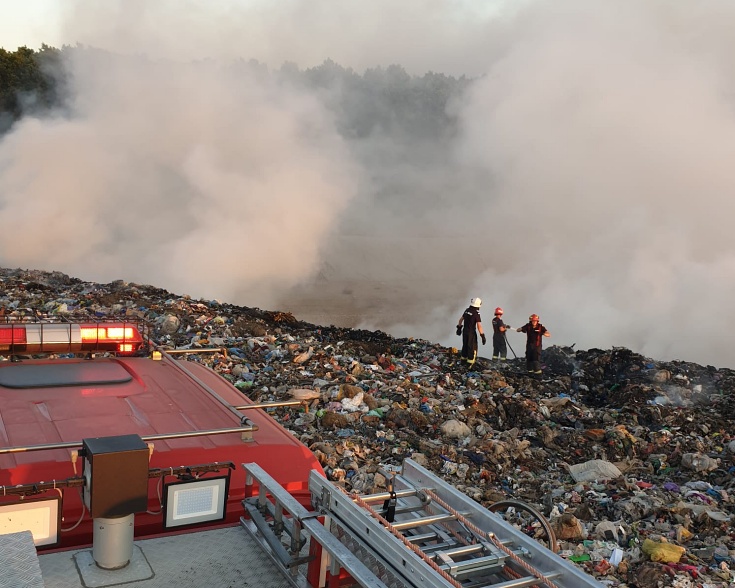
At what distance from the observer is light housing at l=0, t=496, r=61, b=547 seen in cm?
285

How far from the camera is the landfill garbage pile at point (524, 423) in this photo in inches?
256

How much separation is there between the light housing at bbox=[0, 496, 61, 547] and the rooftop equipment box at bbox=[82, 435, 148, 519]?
0.20 meters

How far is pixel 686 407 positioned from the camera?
11.0 m

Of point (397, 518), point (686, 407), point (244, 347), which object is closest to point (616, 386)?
point (686, 407)

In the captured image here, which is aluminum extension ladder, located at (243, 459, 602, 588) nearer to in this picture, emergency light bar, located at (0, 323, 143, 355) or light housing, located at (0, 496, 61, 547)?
light housing, located at (0, 496, 61, 547)

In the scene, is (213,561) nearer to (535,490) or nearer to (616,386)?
(535,490)

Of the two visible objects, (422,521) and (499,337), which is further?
(499,337)

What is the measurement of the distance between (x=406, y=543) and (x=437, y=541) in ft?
2.08

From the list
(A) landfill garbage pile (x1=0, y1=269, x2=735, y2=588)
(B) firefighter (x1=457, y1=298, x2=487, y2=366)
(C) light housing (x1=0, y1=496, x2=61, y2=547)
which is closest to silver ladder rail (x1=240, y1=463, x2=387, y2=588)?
(C) light housing (x1=0, y1=496, x2=61, y2=547)

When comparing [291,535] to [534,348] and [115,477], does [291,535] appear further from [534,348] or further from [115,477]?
[534,348]

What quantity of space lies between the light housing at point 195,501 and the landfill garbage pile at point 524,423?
9.68 ft

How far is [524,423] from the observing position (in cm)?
982

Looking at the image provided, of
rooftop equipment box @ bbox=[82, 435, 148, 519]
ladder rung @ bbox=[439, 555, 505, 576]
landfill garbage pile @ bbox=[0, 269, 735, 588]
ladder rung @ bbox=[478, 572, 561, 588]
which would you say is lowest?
landfill garbage pile @ bbox=[0, 269, 735, 588]

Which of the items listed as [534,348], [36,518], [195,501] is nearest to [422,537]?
[195,501]
